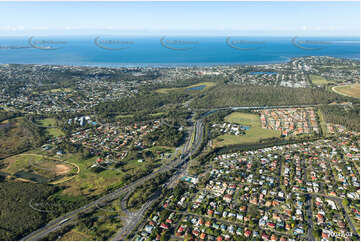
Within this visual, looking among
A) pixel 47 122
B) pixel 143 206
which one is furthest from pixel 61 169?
pixel 47 122

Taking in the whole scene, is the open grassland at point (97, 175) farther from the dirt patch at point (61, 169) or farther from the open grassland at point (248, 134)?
the open grassland at point (248, 134)

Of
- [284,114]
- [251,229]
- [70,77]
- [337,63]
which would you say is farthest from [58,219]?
[337,63]

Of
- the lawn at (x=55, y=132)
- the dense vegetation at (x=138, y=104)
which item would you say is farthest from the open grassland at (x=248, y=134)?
the lawn at (x=55, y=132)

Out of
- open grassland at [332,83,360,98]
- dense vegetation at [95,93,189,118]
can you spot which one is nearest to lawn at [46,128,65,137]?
dense vegetation at [95,93,189,118]

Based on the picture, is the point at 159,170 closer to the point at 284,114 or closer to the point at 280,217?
the point at 280,217

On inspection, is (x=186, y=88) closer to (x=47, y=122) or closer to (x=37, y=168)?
(x=47, y=122)
